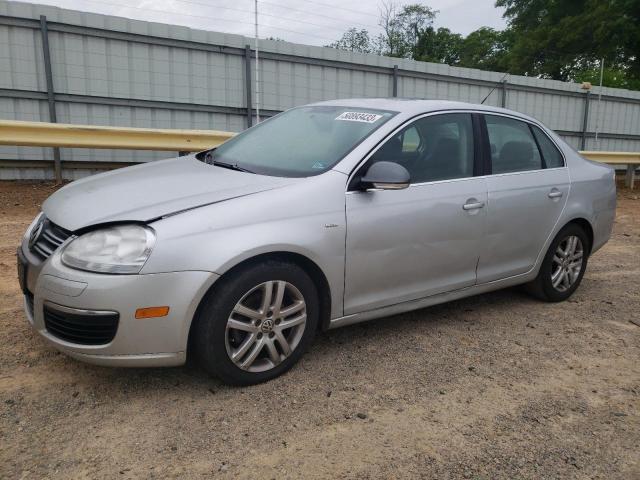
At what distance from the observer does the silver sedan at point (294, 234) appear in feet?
8.65

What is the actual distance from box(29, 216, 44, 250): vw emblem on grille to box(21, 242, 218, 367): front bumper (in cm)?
31

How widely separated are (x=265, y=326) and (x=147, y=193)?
944 mm

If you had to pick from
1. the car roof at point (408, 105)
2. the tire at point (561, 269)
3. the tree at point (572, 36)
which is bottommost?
the tire at point (561, 269)

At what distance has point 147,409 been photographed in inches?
107

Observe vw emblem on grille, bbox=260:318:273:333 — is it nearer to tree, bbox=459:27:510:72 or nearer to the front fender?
the front fender

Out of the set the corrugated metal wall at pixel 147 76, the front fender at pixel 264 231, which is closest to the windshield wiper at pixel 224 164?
the front fender at pixel 264 231

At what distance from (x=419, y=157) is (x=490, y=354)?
1325 mm

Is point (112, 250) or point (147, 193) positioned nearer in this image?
point (112, 250)

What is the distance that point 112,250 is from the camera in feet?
8.64

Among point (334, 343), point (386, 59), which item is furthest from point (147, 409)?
point (386, 59)

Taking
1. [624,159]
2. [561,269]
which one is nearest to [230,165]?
[561,269]

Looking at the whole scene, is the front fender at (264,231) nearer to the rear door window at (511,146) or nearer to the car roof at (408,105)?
the car roof at (408,105)

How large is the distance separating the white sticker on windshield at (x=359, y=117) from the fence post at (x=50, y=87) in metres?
6.07

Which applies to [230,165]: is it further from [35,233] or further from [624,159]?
[624,159]
